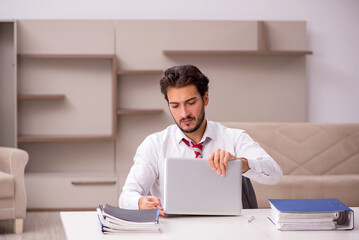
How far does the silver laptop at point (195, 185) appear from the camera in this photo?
5.98 ft

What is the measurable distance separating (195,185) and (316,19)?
4177mm

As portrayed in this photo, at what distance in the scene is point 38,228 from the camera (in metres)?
4.27

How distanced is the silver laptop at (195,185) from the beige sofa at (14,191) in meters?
2.55

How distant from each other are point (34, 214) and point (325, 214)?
11.6 ft

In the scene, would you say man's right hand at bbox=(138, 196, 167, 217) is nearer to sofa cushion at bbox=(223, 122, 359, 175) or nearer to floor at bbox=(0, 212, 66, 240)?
floor at bbox=(0, 212, 66, 240)

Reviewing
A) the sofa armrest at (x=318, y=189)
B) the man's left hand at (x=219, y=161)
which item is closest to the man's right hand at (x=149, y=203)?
the man's left hand at (x=219, y=161)

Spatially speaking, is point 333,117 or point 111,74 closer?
point 111,74

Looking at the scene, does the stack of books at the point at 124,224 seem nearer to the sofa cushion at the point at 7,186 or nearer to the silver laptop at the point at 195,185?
the silver laptop at the point at 195,185

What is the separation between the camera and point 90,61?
5.19 m

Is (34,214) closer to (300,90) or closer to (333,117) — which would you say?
(300,90)

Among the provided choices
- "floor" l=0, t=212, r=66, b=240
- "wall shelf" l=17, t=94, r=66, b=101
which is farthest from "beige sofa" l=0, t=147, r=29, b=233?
"wall shelf" l=17, t=94, r=66, b=101

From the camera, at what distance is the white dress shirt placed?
2.25 metres

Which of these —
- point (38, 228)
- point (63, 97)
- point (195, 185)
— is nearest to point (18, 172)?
point (38, 228)

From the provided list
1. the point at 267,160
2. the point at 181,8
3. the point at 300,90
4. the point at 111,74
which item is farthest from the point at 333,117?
the point at 267,160
